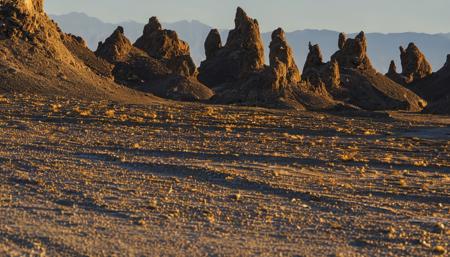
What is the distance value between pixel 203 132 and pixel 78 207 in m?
23.0

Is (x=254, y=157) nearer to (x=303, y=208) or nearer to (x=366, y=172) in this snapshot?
(x=366, y=172)

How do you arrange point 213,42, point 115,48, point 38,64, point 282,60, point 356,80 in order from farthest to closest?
point 213,42 < point 115,48 < point 356,80 < point 282,60 < point 38,64

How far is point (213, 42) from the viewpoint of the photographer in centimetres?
12588

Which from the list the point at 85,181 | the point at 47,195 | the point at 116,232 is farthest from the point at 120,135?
the point at 116,232

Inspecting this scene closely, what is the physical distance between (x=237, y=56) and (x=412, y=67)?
30.3m

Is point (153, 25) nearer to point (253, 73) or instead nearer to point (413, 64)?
point (253, 73)

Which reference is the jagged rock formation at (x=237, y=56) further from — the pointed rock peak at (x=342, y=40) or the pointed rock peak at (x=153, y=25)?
the pointed rock peak at (x=342, y=40)

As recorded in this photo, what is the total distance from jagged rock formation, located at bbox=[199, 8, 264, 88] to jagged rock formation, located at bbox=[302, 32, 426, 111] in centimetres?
728

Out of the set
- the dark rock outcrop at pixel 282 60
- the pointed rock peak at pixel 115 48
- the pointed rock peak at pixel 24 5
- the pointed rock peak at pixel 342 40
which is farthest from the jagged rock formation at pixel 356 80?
the pointed rock peak at pixel 24 5

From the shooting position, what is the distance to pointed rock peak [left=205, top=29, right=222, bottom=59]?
125 metres

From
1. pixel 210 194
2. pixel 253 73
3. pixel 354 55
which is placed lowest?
pixel 210 194

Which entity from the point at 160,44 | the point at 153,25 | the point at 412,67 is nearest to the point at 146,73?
the point at 160,44

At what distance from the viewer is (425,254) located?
44.6 feet

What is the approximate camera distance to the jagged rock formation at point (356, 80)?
100688 mm
